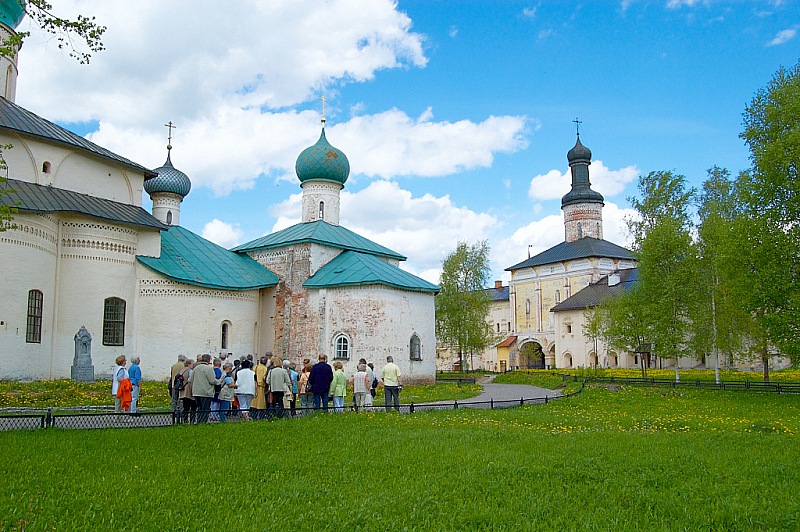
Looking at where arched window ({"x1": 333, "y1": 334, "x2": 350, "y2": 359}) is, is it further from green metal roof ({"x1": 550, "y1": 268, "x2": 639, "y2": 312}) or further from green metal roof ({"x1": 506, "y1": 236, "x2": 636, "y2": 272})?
green metal roof ({"x1": 506, "y1": 236, "x2": 636, "y2": 272})

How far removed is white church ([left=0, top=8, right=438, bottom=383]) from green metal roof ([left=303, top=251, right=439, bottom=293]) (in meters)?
0.08

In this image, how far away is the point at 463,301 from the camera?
40.2m

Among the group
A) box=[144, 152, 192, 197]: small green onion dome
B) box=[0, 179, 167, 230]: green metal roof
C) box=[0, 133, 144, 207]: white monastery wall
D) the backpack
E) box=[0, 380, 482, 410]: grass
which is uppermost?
box=[144, 152, 192, 197]: small green onion dome

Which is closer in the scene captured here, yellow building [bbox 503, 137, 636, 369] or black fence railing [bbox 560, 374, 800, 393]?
black fence railing [bbox 560, 374, 800, 393]

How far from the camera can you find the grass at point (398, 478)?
587 cm

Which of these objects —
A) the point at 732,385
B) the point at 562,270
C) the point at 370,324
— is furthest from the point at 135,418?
the point at 562,270

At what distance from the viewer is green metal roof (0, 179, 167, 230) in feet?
65.2

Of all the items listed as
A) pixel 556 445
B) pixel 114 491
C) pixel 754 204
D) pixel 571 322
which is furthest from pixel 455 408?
pixel 571 322

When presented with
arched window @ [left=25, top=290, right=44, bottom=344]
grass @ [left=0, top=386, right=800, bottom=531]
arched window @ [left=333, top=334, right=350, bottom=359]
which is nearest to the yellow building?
arched window @ [left=333, top=334, right=350, bottom=359]

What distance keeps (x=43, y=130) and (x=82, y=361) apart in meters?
7.61

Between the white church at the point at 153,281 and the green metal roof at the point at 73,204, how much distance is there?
7 cm

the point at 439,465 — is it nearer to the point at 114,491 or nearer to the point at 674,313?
the point at 114,491

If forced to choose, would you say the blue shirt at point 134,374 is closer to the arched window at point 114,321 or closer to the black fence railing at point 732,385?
the arched window at point 114,321

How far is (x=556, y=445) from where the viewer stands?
9.52 metres
